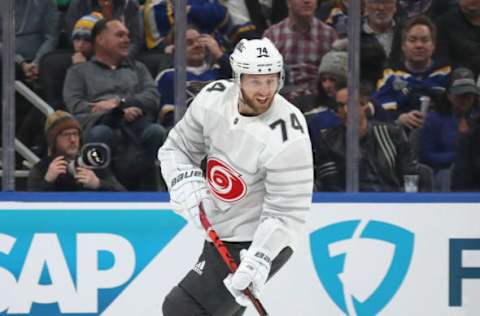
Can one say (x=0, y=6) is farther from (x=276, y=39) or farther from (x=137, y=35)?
(x=276, y=39)

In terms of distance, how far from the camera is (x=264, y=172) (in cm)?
426

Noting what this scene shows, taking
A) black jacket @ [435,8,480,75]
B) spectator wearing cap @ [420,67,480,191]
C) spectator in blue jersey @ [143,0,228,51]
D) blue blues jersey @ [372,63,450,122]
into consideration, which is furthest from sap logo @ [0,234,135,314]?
black jacket @ [435,8,480,75]

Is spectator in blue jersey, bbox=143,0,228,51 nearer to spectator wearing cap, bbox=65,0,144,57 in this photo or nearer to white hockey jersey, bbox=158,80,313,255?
spectator wearing cap, bbox=65,0,144,57

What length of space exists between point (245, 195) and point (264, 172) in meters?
0.11

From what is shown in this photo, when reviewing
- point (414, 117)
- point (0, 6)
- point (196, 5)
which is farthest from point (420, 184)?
point (0, 6)

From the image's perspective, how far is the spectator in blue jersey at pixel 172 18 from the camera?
5301mm

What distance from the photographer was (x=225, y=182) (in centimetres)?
430

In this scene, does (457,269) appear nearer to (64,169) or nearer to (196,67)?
(196,67)

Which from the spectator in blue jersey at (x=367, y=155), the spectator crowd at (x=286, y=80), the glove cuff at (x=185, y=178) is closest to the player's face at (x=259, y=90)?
the glove cuff at (x=185, y=178)

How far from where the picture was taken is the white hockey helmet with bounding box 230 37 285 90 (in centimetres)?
415

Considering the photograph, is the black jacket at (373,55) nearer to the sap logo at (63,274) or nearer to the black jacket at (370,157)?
the black jacket at (370,157)

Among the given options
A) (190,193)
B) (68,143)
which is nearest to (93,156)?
(68,143)

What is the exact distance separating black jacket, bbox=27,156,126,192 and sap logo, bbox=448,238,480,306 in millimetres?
1400

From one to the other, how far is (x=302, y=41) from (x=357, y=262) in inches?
37.3
